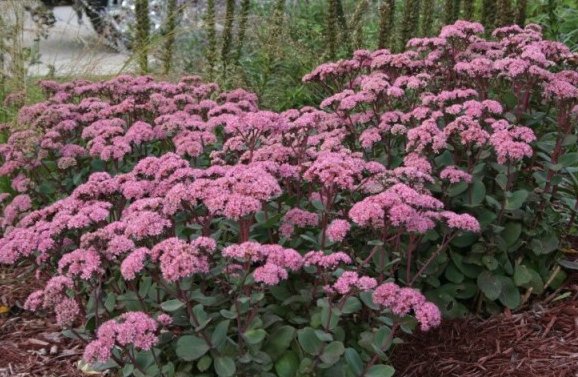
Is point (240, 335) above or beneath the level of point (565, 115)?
beneath

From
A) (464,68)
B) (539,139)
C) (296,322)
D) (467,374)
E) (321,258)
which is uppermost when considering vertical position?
(464,68)

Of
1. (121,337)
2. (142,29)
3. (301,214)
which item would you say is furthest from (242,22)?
(121,337)

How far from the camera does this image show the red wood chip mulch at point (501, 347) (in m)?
3.24

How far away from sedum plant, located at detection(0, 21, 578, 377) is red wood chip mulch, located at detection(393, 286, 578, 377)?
106 millimetres

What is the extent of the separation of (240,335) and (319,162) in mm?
797

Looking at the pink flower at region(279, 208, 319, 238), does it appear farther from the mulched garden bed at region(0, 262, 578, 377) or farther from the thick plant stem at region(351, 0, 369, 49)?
the thick plant stem at region(351, 0, 369, 49)

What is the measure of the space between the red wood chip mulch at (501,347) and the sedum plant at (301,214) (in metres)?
0.11

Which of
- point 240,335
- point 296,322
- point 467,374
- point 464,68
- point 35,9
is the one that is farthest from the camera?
point 35,9

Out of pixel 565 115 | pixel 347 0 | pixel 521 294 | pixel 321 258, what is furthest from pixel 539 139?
pixel 347 0

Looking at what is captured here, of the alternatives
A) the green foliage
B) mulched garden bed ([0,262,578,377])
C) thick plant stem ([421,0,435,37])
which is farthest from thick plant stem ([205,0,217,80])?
mulched garden bed ([0,262,578,377])

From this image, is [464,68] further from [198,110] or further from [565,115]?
[198,110]

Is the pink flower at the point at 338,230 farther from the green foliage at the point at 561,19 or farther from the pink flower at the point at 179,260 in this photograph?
the green foliage at the point at 561,19

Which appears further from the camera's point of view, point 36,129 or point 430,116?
point 36,129

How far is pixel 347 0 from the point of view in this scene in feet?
31.9
